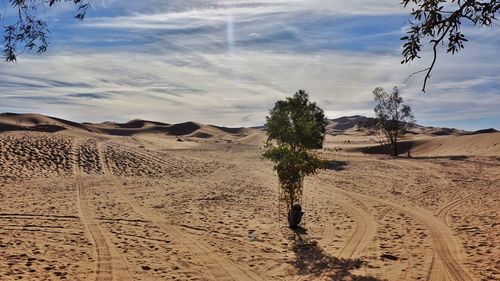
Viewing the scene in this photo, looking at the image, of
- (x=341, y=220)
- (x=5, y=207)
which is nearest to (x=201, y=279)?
(x=341, y=220)

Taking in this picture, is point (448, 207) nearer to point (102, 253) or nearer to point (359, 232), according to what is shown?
point (359, 232)

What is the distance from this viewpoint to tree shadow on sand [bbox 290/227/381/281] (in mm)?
9164

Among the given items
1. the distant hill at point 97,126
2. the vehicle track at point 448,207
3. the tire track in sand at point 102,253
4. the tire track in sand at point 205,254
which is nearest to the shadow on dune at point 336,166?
the vehicle track at point 448,207

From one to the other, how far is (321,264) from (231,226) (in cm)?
452

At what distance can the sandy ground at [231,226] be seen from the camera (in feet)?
30.8

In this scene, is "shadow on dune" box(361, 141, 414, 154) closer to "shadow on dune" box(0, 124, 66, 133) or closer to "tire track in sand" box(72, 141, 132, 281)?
"tire track in sand" box(72, 141, 132, 281)

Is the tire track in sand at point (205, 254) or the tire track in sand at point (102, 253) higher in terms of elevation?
the tire track in sand at point (102, 253)

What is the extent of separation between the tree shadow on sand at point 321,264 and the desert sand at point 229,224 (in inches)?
1.2

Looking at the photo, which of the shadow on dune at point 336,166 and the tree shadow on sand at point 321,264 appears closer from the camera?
the tree shadow on sand at point 321,264

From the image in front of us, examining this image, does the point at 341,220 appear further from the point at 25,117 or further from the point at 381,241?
the point at 25,117

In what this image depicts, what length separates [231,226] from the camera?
14.0 m

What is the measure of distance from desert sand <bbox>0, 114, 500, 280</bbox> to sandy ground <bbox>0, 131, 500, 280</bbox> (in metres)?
0.04

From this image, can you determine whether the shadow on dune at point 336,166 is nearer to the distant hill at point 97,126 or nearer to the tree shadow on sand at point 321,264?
the tree shadow on sand at point 321,264

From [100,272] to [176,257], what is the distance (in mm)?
1986
